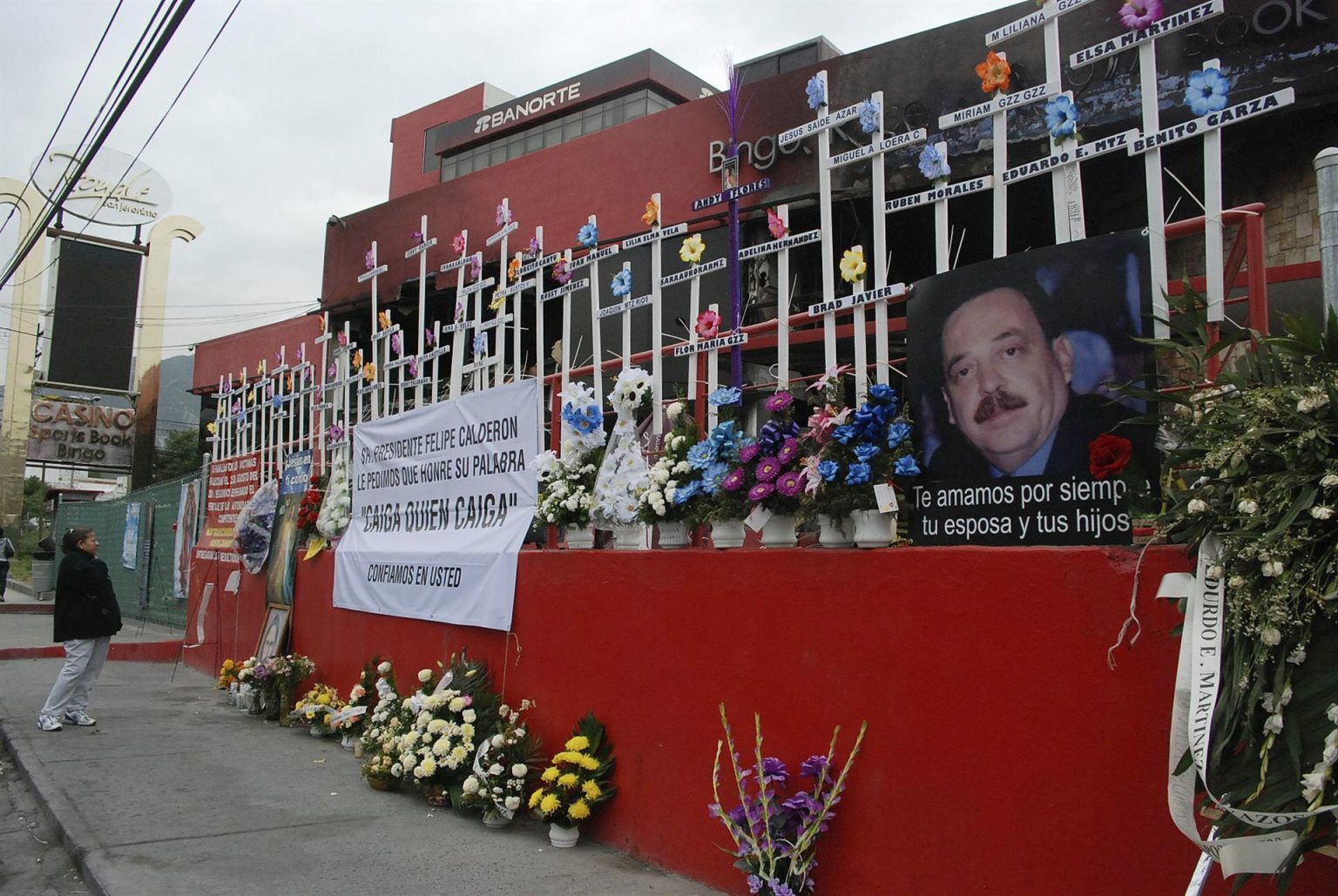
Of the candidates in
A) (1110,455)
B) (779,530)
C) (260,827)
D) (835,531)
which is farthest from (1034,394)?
(260,827)

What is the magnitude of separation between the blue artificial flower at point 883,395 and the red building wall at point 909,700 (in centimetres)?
64

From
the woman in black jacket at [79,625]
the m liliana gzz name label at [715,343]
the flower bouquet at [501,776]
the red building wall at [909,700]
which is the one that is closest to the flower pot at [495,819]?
the flower bouquet at [501,776]

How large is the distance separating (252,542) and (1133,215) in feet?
36.3

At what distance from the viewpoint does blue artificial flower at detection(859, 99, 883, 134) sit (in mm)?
4648

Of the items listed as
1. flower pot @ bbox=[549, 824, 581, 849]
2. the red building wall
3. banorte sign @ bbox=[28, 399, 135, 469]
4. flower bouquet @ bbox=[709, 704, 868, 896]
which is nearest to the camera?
the red building wall

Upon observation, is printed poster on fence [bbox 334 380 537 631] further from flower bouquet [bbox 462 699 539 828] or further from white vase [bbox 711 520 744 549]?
white vase [bbox 711 520 744 549]

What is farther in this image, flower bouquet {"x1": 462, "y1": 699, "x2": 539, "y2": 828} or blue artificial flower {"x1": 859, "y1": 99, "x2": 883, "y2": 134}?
flower bouquet {"x1": 462, "y1": 699, "x2": 539, "y2": 828}

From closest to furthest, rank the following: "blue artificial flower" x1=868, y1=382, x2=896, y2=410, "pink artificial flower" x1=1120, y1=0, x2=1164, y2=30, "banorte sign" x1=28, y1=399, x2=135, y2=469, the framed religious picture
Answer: "pink artificial flower" x1=1120, y1=0, x2=1164, y2=30 → "blue artificial flower" x1=868, y1=382, x2=896, y2=410 → the framed religious picture → "banorte sign" x1=28, y1=399, x2=135, y2=469

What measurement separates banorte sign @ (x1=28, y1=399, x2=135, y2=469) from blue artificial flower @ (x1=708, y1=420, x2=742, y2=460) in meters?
30.5

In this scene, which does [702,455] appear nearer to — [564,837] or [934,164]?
[934,164]

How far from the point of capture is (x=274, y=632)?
1016 centimetres

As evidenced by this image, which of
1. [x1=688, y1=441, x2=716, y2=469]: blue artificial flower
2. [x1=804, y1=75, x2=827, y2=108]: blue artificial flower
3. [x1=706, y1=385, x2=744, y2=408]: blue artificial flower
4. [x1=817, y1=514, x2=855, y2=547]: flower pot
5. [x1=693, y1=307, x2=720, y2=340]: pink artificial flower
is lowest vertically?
[x1=817, y1=514, x2=855, y2=547]: flower pot

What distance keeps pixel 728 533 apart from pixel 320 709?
5013mm

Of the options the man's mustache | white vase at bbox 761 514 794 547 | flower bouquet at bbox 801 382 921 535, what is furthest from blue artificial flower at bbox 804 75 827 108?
white vase at bbox 761 514 794 547
